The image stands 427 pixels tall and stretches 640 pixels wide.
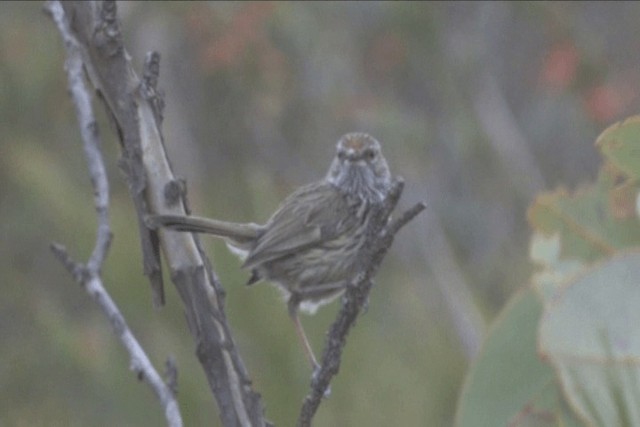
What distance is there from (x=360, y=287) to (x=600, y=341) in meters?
0.35

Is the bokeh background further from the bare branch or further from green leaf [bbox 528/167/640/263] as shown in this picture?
the bare branch

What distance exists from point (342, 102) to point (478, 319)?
2930 millimetres

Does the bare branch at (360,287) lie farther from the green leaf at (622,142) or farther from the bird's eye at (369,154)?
the bird's eye at (369,154)

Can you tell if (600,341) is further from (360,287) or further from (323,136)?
(323,136)

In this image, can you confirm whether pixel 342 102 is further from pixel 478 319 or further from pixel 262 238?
pixel 262 238

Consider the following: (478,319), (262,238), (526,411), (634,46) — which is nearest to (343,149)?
(262,238)

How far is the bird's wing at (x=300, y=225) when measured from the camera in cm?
308

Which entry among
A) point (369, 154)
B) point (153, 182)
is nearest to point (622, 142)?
point (153, 182)

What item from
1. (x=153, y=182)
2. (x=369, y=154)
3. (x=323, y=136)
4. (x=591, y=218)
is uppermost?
(x=323, y=136)

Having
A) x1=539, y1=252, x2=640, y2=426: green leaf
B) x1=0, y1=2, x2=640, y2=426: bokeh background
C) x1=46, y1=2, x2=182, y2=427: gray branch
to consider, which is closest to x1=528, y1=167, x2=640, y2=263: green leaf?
x1=539, y1=252, x2=640, y2=426: green leaf

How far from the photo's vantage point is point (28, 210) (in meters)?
7.98

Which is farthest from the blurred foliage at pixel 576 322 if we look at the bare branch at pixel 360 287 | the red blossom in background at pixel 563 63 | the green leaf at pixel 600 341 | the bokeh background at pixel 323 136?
the red blossom in background at pixel 563 63

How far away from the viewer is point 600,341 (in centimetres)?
170

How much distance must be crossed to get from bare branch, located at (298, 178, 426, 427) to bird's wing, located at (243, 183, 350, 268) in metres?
1.16
